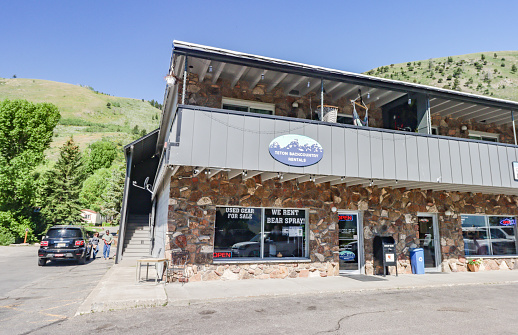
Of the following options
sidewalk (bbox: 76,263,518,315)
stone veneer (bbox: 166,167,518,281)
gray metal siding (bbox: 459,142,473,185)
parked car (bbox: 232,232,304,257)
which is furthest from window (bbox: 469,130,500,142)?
parked car (bbox: 232,232,304,257)

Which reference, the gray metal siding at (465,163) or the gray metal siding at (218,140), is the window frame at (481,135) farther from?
the gray metal siding at (218,140)

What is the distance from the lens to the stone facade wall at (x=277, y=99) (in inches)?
426

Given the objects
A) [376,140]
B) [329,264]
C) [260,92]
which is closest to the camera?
[376,140]

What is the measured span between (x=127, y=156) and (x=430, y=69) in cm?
11849

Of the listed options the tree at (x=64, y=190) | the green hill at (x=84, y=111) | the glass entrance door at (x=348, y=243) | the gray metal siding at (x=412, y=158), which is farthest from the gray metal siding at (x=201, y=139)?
the green hill at (x=84, y=111)

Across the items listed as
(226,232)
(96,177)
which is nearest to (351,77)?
(226,232)

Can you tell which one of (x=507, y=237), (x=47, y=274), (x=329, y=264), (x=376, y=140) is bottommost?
(x=47, y=274)

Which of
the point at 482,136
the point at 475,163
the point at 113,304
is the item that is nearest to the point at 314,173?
the point at 113,304

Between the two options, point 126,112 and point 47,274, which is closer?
point 47,274

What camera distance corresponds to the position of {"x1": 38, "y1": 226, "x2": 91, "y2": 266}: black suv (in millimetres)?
14578

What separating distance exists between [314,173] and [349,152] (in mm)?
1428

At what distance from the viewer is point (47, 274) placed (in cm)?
1219

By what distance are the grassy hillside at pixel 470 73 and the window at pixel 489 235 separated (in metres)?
73.7

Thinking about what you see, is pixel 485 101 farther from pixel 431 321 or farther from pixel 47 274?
pixel 47 274
